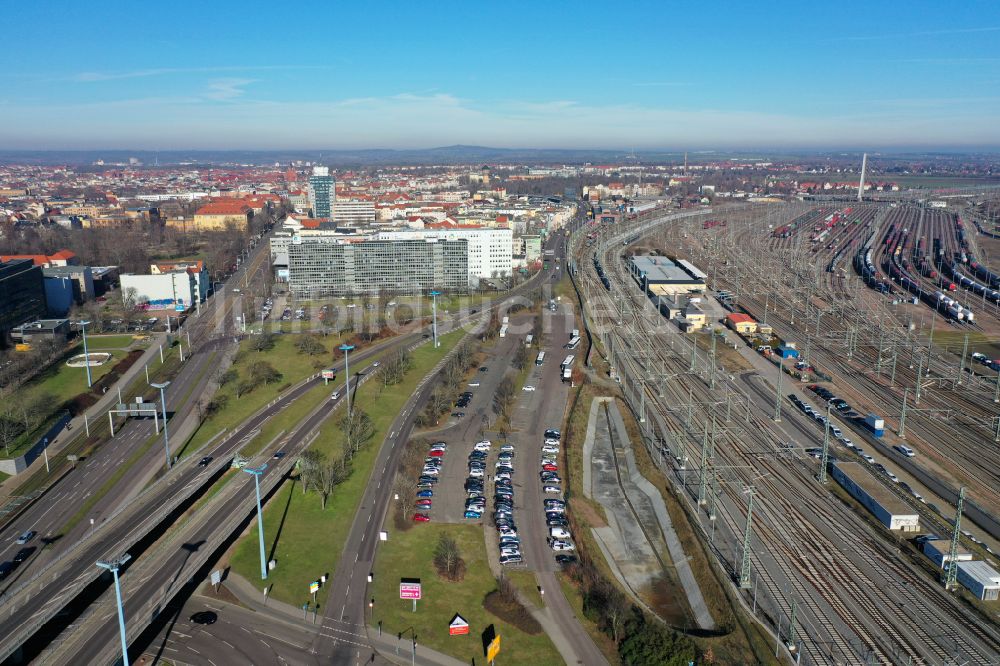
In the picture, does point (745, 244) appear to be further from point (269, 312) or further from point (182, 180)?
point (182, 180)

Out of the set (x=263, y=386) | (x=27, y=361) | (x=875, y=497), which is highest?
(x=27, y=361)

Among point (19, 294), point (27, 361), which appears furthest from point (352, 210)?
point (27, 361)

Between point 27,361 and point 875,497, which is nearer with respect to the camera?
point 875,497

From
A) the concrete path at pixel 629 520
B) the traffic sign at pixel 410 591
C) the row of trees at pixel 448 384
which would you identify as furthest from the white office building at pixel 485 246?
the traffic sign at pixel 410 591

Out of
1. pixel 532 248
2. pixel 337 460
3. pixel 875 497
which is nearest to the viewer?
pixel 875 497

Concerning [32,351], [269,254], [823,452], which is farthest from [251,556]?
[269,254]

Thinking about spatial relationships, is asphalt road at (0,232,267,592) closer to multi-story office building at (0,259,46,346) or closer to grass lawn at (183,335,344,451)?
grass lawn at (183,335,344,451)

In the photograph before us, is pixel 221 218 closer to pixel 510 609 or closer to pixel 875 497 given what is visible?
pixel 510 609

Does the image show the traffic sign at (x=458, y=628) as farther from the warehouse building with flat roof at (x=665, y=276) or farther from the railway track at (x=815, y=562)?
the warehouse building with flat roof at (x=665, y=276)
